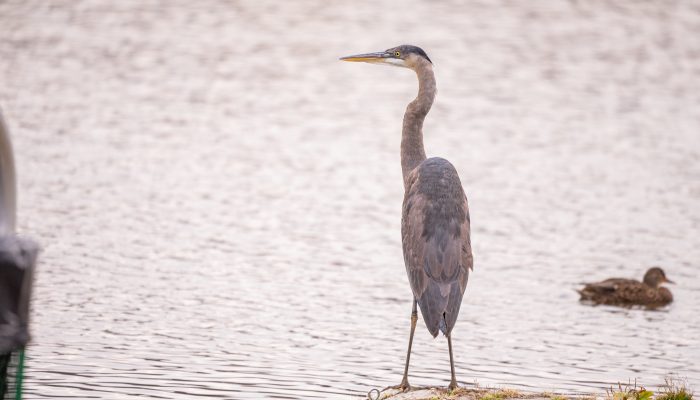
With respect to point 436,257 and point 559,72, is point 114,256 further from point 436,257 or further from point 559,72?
point 559,72

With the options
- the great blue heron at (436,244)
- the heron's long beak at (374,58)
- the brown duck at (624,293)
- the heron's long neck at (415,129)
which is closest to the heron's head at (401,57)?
the heron's long beak at (374,58)

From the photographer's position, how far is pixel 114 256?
17.0 meters

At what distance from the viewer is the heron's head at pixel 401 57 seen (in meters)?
12.5

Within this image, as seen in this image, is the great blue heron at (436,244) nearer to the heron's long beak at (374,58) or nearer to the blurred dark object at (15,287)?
the heron's long beak at (374,58)

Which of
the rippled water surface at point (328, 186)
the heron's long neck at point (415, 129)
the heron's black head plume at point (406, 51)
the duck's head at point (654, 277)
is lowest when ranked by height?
the rippled water surface at point (328, 186)

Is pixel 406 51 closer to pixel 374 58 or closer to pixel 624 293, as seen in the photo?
pixel 374 58

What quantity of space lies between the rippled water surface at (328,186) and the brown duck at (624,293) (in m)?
0.19

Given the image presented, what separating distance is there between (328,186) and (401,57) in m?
9.77

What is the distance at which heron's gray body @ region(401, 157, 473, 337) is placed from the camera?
33.1ft

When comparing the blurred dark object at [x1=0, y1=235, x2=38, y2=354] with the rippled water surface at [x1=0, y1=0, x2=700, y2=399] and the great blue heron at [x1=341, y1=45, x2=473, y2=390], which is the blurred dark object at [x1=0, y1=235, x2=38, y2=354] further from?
the rippled water surface at [x1=0, y1=0, x2=700, y2=399]

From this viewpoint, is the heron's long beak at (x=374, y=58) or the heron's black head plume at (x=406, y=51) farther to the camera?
the heron's long beak at (x=374, y=58)

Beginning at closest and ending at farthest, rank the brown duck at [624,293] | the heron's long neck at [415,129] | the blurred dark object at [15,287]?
the blurred dark object at [15,287]
the heron's long neck at [415,129]
the brown duck at [624,293]

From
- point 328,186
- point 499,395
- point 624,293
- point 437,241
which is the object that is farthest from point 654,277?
point 328,186

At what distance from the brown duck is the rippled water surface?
19 cm
